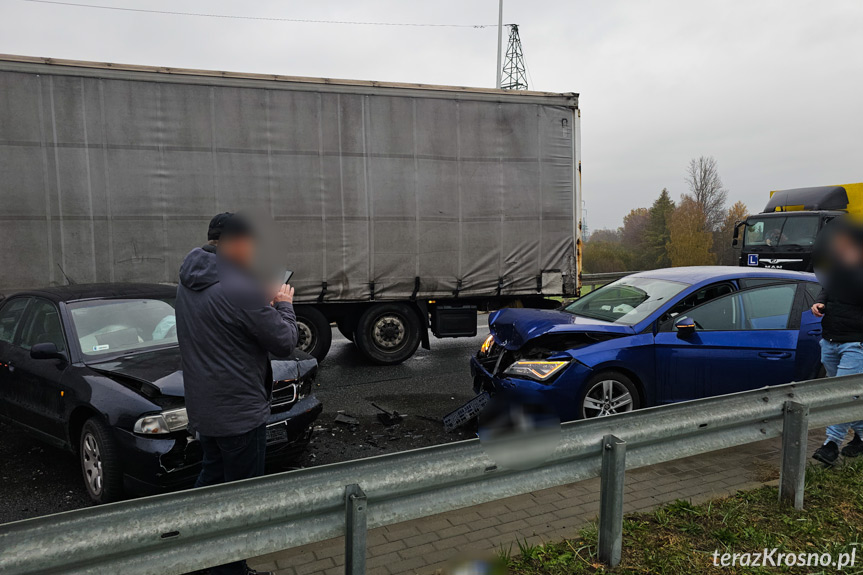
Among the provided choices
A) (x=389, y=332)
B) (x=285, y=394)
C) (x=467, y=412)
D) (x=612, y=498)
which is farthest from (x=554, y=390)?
(x=389, y=332)

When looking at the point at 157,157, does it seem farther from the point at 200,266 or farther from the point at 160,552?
the point at 160,552

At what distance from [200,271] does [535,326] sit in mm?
Answer: 3247

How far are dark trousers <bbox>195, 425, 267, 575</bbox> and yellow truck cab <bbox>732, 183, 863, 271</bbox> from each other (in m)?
14.4

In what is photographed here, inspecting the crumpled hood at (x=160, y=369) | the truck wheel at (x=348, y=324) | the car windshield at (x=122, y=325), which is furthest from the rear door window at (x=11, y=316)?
the truck wheel at (x=348, y=324)

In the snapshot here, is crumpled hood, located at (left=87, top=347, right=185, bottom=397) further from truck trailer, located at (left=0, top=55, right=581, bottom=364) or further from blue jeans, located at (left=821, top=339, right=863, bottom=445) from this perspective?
blue jeans, located at (left=821, top=339, right=863, bottom=445)

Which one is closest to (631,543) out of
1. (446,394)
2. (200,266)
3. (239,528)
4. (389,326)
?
(239,528)

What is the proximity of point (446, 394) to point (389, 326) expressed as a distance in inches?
81.3

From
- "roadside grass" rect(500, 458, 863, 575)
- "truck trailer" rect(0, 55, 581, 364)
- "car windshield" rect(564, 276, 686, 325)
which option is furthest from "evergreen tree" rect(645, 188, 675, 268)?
"roadside grass" rect(500, 458, 863, 575)

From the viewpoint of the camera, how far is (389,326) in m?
8.88

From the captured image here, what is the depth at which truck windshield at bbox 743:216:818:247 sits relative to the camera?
1417cm

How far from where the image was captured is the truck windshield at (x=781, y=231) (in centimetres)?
1417

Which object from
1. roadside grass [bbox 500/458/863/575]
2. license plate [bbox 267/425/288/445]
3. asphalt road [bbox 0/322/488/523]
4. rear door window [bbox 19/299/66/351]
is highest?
rear door window [bbox 19/299/66/351]

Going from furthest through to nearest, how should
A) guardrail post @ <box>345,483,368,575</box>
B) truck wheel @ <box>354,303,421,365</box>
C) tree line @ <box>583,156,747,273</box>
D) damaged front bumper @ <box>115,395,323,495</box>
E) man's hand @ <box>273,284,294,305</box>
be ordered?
tree line @ <box>583,156,747,273</box>, truck wheel @ <box>354,303,421,365</box>, damaged front bumper @ <box>115,395,323,495</box>, man's hand @ <box>273,284,294,305</box>, guardrail post @ <box>345,483,368,575</box>

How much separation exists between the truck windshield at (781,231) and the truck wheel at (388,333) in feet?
33.5
